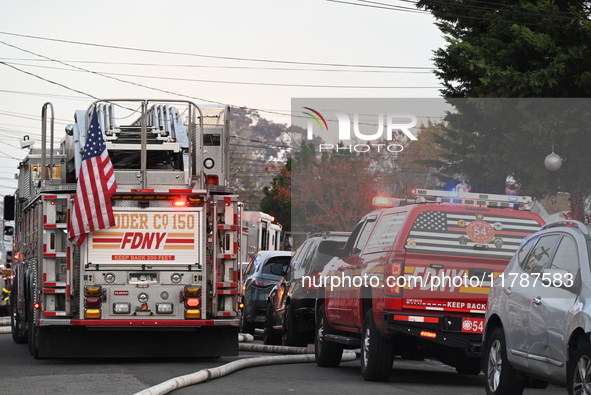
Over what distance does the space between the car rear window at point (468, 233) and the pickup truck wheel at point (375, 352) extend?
1158 millimetres

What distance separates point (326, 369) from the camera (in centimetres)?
1562

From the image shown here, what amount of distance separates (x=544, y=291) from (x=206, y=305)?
6965mm

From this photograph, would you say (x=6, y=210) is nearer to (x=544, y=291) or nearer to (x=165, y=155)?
(x=165, y=155)

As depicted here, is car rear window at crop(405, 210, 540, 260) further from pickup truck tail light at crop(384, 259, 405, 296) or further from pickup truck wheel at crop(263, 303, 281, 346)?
pickup truck wheel at crop(263, 303, 281, 346)

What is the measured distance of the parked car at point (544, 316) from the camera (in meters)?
8.83

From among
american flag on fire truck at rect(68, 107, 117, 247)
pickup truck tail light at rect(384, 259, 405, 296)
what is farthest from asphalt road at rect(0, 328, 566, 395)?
american flag on fire truck at rect(68, 107, 117, 247)

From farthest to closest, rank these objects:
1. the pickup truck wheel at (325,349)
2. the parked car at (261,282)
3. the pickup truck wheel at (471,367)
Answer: the parked car at (261,282), the pickup truck wheel at (325,349), the pickup truck wheel at (471,367)

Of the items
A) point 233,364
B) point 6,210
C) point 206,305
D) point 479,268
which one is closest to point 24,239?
point 6,210

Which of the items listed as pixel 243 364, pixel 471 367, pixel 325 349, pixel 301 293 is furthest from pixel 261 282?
pixel 471 367

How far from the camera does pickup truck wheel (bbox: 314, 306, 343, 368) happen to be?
15.7 meters

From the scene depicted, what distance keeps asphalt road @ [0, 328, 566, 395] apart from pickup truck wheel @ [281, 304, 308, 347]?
59.8 inches

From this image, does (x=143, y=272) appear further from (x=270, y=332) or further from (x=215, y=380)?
(x=270, y=332)

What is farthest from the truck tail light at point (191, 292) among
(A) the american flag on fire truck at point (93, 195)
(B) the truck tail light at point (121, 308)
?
(A) the american flag on fire truck at point (93, 195)

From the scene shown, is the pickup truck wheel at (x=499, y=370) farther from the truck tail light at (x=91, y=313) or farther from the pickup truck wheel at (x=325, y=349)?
the truck tail light at (x=91, y=313)
